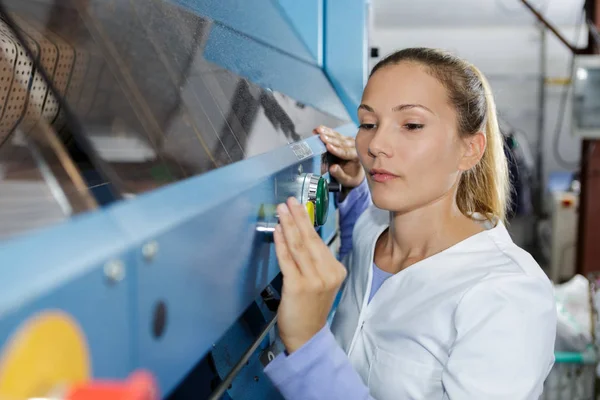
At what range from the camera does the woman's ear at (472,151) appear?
47.4 inches

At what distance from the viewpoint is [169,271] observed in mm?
484

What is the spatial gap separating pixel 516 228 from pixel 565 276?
1.37 metres

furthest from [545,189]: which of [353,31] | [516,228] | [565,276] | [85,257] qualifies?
[85,257]

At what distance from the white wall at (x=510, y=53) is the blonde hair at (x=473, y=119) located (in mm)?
5665

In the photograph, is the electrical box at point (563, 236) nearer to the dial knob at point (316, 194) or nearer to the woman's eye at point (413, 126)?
the woman's eye at point (413, 126)

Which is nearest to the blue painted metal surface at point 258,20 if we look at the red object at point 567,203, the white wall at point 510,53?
the red object at point 567,203

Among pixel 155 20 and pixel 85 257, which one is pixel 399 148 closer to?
pixel 155 20

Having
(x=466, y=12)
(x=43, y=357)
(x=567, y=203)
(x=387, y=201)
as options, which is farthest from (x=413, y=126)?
(x=466, y=12)

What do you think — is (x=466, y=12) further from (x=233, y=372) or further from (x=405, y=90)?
(x=233, y=372)

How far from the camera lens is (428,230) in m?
1.24

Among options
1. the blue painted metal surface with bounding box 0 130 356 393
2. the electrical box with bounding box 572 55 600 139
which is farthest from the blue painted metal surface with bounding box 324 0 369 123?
the electrical box with bounding box 572 55 600 139

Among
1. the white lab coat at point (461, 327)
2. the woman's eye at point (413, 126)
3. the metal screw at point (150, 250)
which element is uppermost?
the metal screw at point (150, 250)

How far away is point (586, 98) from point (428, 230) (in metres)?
3.78

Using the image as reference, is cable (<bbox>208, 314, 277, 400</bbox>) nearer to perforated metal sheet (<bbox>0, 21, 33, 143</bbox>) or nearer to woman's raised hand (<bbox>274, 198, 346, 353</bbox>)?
woman's raised hand (<bbox>274, 198, 346, 353</bbox>)
